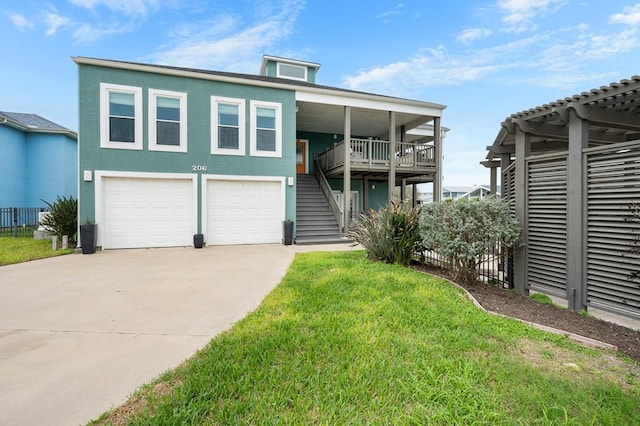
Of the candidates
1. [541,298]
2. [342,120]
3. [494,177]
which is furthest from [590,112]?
[342,120]

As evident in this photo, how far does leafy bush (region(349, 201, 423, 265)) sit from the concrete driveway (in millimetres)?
2272

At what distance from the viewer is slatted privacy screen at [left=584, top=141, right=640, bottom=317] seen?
351 centimetres

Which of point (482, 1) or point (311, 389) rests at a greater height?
point (482, 1)

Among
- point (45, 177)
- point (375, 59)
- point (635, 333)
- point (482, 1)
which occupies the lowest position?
point (635, 333)

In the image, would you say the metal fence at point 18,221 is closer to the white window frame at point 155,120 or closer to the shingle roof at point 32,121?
the shingle roof at point 32,121

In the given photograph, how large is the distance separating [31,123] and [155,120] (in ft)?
45.8

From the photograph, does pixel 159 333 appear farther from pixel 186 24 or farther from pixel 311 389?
pixel 186 24

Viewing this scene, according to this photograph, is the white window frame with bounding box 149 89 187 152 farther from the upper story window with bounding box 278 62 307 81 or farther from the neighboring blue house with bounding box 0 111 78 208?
the neighboring blue house with bounding box 0 111 78 208

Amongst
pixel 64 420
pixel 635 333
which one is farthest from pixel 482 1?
pixel 64 420

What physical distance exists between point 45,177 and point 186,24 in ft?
41.0

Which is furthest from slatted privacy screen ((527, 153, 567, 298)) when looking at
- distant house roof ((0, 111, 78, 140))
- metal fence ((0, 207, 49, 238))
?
distant house roof ((0, 111, 78, 140))

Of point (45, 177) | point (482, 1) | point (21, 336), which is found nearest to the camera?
point (21, 336)

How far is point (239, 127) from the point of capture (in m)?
10.2

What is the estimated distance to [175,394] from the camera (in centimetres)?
205
